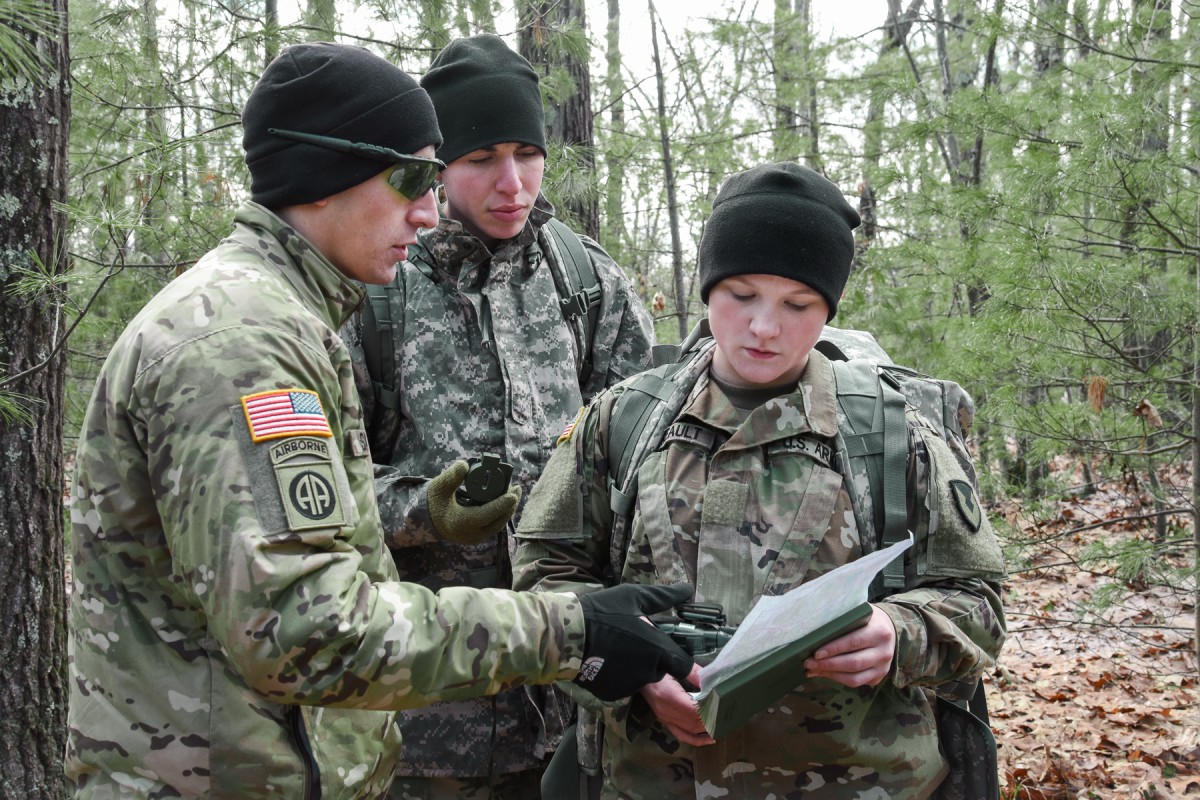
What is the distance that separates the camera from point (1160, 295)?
4605 millimetres

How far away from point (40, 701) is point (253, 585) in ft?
8.58

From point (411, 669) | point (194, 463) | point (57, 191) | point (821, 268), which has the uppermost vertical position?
point (57, 191)

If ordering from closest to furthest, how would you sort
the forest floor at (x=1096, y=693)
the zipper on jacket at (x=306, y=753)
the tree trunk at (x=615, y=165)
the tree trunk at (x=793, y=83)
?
1. the zipper on jacket at (x=306, y=753)
2. the forest floor at (x=1096, y=693)
3. the tree trunk at (x=615, y=165)
4. the tree trunk at (x=793, y=83)

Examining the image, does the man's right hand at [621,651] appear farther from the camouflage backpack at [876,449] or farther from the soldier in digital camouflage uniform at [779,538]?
the camouflage backpack at [876,449]

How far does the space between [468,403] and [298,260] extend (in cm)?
100

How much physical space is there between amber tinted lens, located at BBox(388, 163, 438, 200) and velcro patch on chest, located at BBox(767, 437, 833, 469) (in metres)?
0.92

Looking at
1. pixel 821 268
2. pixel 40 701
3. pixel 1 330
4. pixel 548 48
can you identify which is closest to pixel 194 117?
pixel 548 48

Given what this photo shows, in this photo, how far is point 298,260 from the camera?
6.04 feet

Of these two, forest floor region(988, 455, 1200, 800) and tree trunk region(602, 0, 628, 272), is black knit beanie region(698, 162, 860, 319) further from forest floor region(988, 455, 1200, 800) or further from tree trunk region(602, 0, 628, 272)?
tree trunk region(602, 0, 628, 272)

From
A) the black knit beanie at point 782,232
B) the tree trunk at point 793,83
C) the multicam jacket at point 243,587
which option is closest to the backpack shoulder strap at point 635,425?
the black knit beanie at point 782,232

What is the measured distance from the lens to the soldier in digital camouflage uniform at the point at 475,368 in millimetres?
2684

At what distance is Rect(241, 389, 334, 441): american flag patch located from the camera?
1480 millimetres

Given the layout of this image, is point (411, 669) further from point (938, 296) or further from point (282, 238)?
point (938, 296)

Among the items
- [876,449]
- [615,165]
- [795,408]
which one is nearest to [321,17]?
[615,165]
